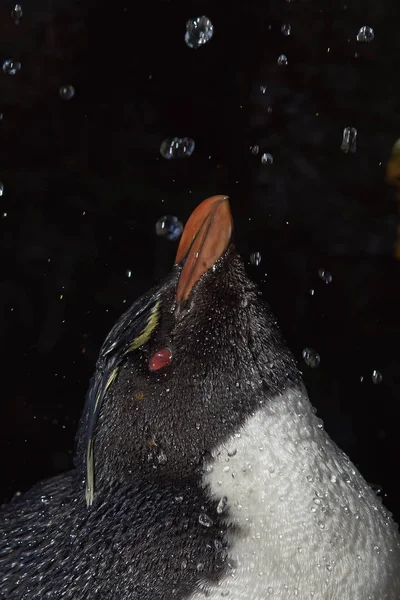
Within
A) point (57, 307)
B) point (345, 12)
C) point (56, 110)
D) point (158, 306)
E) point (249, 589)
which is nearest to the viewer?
point (249, 589)

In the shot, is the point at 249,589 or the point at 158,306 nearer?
the point at 249,589

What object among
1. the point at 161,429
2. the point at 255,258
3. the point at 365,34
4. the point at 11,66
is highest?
the point at 365,34

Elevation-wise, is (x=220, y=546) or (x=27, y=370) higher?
(x=220, y=546)

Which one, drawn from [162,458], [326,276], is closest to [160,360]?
[162,458]

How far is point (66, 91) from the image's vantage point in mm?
2547

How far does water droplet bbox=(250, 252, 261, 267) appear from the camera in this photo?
2722 millimetres

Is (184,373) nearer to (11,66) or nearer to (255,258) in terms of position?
(255,258)

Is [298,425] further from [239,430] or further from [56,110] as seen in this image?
[56,110]

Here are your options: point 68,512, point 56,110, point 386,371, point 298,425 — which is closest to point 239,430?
point 298,425

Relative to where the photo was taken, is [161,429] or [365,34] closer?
[161,429]

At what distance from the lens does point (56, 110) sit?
2574 millimetres

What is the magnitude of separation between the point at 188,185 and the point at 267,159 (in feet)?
0.92

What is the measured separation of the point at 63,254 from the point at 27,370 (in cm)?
42

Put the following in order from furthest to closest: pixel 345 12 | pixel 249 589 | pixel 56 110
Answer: pixel 56 110 → pixel 345 12 → pixel 249 589
